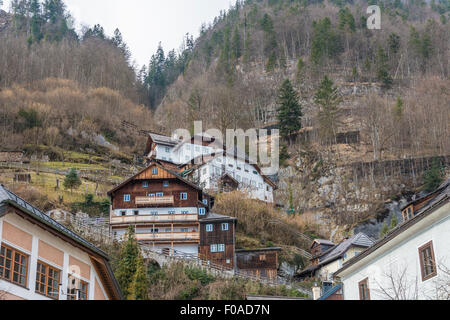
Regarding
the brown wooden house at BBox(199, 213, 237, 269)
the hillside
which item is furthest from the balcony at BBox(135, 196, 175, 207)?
the hillside

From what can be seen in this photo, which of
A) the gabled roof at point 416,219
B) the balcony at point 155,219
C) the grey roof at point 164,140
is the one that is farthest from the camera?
the grey roof at point 164,140

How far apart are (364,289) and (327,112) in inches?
2504

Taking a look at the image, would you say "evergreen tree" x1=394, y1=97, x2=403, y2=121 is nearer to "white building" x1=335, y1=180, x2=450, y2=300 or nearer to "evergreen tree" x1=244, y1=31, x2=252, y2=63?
"evergreen tree" x1=244, y1=31, x2=252, y2=63

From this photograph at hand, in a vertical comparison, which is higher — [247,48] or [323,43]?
[247,48]

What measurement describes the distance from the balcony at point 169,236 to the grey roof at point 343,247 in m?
11.4

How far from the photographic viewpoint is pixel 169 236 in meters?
47.2

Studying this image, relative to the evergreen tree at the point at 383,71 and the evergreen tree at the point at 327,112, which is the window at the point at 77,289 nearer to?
the evergreen tree at the point at 327,112

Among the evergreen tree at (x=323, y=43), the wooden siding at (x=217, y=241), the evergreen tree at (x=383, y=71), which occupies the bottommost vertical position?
the wooden siding at (x=217, y=241)

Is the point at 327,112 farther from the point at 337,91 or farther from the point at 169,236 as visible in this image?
the point at 169,236

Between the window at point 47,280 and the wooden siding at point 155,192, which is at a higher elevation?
the wooden siding at point 155,192

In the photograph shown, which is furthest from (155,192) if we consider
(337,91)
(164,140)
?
(337,91)

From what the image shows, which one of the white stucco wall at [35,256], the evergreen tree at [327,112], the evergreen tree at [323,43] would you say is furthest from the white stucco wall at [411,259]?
the evergreen tree at [323,43]

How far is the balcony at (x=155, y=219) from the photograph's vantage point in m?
48.5
